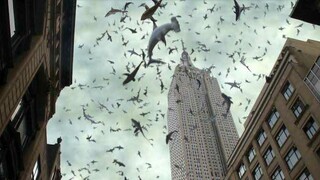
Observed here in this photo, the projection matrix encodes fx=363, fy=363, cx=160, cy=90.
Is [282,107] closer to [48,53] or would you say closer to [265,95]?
[265,95]

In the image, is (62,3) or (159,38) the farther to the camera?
(62,3)

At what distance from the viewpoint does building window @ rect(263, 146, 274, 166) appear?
117ft

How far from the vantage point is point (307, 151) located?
1171 inches

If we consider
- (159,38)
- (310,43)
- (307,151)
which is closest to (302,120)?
(307,151)

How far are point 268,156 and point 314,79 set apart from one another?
31.0 feet

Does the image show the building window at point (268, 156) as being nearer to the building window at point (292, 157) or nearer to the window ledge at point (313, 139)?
the building window at point (292, 157)

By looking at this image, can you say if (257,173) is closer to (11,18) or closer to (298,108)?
(298,108)

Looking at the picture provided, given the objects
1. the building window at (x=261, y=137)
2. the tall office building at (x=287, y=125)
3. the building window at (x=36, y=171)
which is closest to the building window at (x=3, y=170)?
the building window at (x=36, y=171)

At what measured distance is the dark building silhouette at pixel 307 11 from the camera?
803 inches

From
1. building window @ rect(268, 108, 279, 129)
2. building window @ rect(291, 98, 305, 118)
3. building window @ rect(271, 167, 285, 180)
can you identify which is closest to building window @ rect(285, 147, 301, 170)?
building window @ rect(271, 167, 285, 180)

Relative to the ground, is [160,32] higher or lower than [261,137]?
lower

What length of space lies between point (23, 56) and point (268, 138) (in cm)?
2589

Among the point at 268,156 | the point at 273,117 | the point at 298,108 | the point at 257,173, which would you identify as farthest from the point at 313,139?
the point at 257,173

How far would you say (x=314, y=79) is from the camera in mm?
30859
